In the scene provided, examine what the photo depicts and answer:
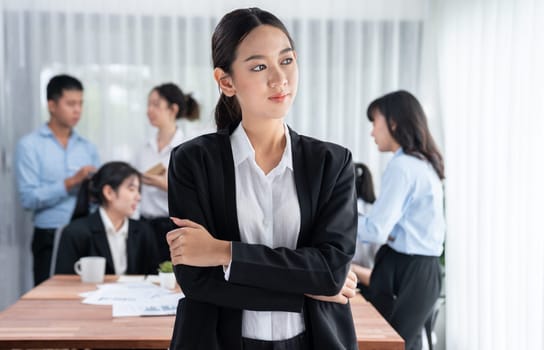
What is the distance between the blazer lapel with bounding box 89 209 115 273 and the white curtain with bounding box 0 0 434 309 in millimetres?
1485

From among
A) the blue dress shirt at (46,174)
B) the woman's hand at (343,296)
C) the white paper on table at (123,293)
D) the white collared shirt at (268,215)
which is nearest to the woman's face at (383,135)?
the white paper on table at (123,293)

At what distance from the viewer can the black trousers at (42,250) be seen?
406cm

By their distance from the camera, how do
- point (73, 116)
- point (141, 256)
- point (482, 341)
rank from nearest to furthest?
point (482, 341)
point (141, 256)
point (73, 116)

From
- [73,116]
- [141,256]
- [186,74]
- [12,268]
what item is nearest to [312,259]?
[141,256]

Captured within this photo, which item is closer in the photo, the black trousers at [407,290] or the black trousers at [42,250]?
the black trousers at [407,290]

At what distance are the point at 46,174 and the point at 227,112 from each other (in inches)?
113

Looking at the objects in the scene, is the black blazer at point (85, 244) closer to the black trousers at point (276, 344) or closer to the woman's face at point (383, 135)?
the woman's face at point (383, 135)

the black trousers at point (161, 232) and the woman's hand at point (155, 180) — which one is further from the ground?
the woman's hand at point (155, 180)

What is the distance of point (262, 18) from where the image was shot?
136 cm

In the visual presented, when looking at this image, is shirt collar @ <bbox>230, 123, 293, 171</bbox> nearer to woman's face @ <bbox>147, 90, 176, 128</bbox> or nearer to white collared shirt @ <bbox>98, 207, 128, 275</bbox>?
white collared shirt @ <bbox>98, 207, 128, 275</bbox>

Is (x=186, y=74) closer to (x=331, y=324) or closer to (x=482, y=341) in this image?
(x=482, y=341)

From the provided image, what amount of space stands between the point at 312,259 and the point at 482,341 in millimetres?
1837

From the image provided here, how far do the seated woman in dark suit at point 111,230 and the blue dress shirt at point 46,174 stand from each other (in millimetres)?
858

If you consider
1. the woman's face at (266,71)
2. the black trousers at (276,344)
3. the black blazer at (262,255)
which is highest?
the woman's face at (266,71)
